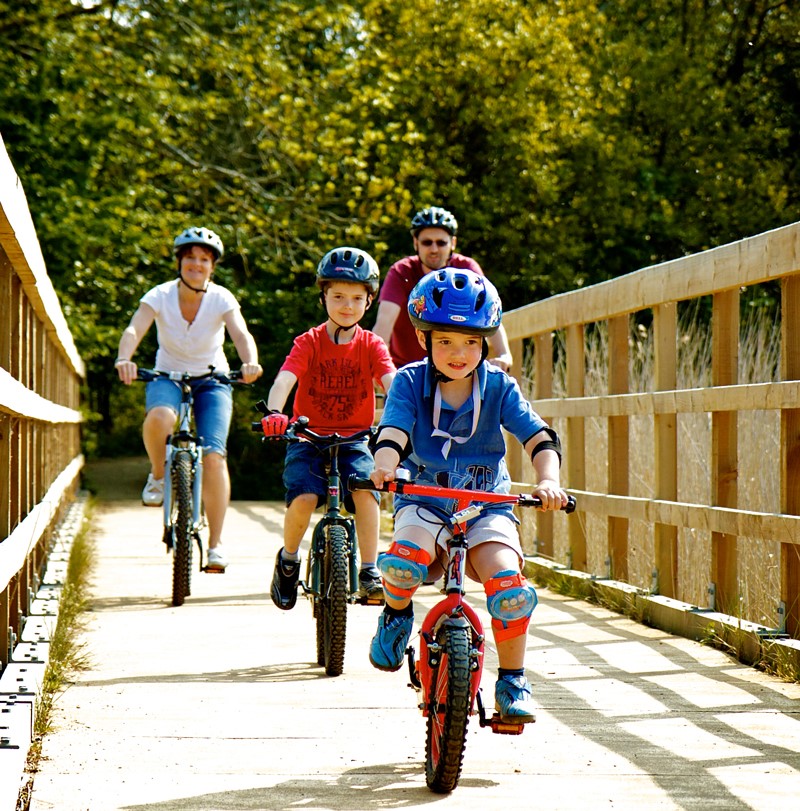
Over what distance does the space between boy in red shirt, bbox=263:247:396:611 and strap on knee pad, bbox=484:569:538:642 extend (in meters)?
2.01

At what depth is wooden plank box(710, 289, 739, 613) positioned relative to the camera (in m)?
5.98

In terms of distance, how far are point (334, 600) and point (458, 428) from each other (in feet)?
4.62

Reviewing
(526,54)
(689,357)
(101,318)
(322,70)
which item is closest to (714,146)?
(526,54)

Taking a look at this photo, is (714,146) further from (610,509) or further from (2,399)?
(2,399)

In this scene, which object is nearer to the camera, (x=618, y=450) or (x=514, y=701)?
(x=514, y=701)

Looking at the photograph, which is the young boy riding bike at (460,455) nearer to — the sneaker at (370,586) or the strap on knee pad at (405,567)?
the strap on knee pad at (405,567)

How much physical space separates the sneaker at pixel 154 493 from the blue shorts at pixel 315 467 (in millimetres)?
1986

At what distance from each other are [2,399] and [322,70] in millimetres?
18828

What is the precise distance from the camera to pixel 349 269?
19.8 feet

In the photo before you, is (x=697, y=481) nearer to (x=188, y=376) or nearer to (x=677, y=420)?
(x=677, y=420)

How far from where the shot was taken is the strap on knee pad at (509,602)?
12.6ft

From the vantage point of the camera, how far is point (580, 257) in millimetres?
24609

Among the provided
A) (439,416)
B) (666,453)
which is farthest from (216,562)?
(439,416)

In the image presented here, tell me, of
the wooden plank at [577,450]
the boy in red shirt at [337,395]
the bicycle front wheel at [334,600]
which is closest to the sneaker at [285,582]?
the boy in red shirt at [337,395]
